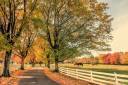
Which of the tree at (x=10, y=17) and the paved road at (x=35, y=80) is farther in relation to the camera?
the tree at (x=10, y=17)

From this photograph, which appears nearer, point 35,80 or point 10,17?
point 35,80

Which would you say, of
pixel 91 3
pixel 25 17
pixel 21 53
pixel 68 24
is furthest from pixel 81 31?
pixel 21 53

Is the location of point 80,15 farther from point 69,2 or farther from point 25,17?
point 25,17

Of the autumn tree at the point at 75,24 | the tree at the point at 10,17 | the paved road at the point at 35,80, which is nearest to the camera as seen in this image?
the paved road at the point at 35,80

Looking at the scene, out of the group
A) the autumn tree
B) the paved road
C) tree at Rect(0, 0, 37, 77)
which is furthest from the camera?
the autumn tree

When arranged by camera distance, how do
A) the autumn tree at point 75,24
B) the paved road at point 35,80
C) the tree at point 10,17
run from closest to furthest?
the paved road at point 35,80
the tree at point 10,17
the autumn tree at point 75,24

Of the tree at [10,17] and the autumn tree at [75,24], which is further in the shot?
the autumn tree at [75,24]

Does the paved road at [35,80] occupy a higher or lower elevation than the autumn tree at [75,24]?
lower

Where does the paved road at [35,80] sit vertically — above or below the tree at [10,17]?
below

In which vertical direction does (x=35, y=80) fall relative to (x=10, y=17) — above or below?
below

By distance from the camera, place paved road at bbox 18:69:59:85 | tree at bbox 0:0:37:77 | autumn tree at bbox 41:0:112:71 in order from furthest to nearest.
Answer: autumn tree at bbox 41:0:112:71
tree at bbox 0:0:37:77
paved road at bbox 18:69:59:85

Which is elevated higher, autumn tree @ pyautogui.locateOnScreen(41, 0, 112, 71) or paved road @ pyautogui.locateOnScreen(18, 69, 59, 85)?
autumn tree @ pyautogui.locateOnScreen(41, 0, 112, 71)

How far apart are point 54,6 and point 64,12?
2.03 meters

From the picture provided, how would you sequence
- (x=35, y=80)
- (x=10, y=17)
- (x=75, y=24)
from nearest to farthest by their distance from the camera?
(x=35, y=80) < (x=10, y=17) < (x=75, y=24)
